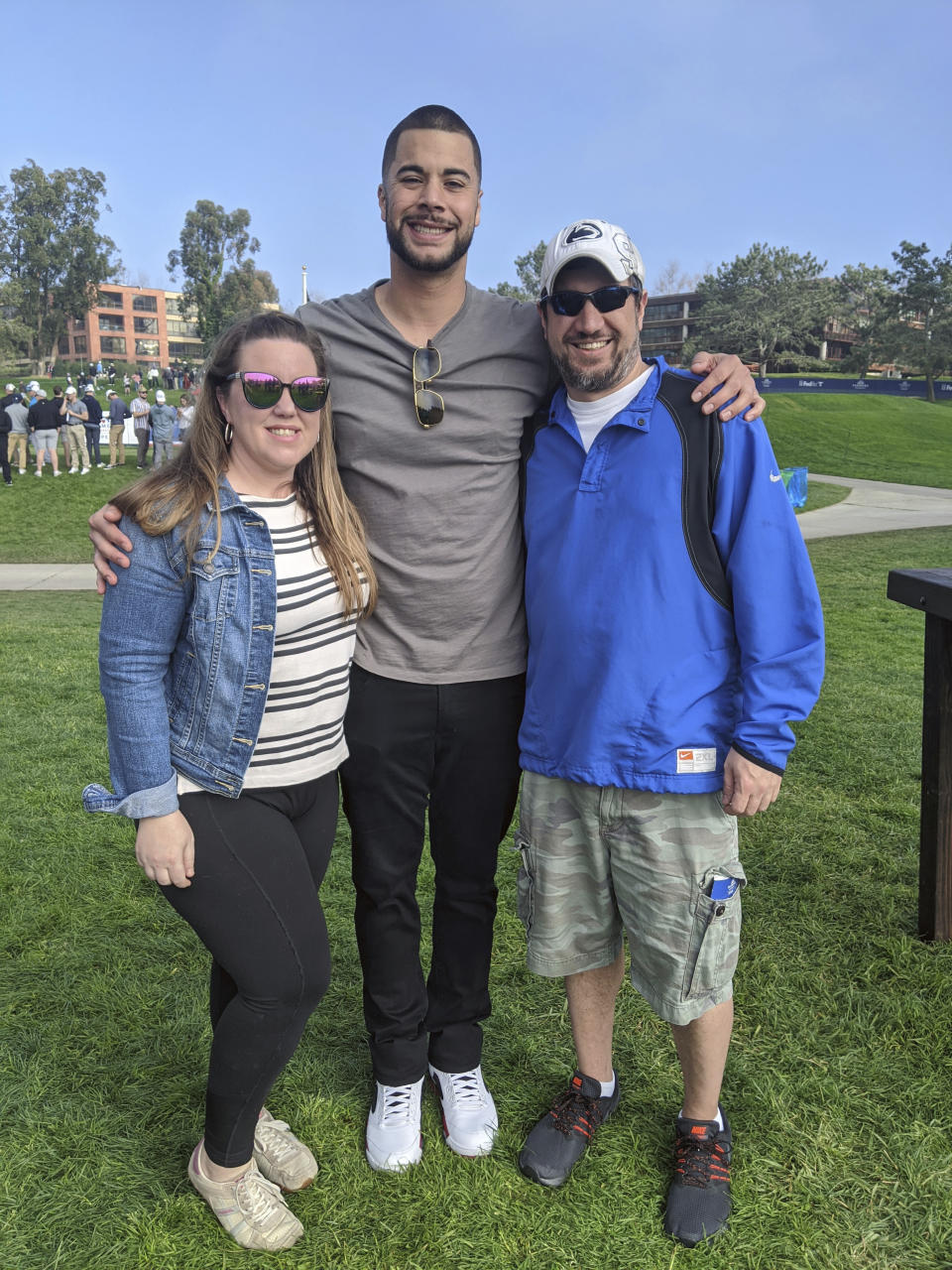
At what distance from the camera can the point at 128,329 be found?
340ft

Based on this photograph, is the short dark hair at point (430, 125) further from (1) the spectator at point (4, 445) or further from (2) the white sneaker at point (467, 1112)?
(1) the spectator at point (4, 445)

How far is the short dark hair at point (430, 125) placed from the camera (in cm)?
236

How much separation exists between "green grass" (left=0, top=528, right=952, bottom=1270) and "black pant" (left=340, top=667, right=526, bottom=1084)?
0.25m

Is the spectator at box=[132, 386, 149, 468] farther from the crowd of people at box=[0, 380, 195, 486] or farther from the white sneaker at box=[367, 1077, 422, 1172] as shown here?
the white sneaker at box=[367, 1077, 422, 1172]

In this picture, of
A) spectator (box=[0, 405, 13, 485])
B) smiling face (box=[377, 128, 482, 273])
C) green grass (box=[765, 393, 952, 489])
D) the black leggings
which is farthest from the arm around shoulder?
green grass (box=[765, 393, 952, 489])

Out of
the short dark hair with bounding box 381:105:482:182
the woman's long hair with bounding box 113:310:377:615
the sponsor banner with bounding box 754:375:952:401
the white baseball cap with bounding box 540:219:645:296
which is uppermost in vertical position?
the sponsor banner with bounding box 754:375:952:401

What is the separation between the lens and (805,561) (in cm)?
205

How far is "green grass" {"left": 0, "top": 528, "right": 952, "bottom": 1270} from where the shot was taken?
217 centimetres

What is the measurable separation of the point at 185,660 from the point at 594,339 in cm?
119

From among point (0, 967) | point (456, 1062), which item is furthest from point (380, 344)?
point (0, 967)

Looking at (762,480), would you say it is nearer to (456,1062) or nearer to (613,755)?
(613,755)

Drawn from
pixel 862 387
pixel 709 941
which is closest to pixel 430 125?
pixel 709 941

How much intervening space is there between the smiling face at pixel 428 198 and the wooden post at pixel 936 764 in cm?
191

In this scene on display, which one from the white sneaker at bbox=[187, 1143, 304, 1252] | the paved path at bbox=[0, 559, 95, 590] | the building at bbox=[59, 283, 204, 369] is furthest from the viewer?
the building at bbox=[59, 283, 204, 369]
